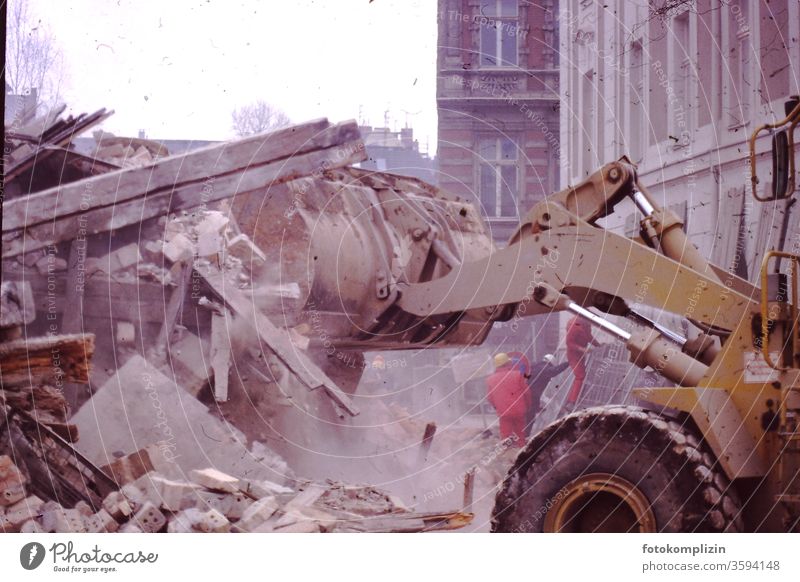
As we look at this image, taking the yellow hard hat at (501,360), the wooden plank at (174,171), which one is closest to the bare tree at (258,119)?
the wooden plank at (174,171)

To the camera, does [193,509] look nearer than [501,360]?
Yes

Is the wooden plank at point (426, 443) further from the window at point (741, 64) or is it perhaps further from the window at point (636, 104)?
the window at point (741, 64)

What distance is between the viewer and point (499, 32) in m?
3.23

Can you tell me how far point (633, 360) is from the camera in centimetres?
304

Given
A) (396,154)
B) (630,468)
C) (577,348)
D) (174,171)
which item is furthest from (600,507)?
(174,171)

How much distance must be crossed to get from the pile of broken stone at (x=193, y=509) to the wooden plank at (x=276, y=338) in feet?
1.66

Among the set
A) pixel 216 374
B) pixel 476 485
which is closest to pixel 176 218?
pixel 216 374

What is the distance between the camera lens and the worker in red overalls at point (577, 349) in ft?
10.9

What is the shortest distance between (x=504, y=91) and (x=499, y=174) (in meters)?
0.31

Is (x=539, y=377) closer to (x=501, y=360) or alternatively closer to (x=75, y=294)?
(x=501, y=360)

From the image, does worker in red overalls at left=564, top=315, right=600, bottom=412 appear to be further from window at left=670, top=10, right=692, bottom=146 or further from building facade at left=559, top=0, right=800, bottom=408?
window at left=670, top=10, right=692, bottom=146

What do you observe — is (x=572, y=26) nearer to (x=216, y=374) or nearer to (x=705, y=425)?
(x=705, y=425)

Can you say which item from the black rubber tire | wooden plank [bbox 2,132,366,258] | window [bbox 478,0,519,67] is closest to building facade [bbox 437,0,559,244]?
window [bbox 478,0,519,67]

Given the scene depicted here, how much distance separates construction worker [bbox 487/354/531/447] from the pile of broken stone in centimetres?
56
